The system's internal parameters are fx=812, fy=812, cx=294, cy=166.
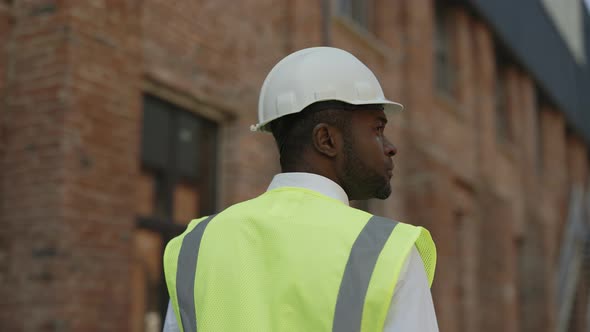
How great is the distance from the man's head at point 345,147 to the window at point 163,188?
5.03 metres

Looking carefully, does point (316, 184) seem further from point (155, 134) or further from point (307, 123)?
point (155, 134)

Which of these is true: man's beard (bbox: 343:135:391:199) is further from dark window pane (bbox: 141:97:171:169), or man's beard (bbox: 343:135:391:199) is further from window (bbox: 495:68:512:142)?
window (bbox: 495:68:512:142)

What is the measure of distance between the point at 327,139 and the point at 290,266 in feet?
1.23

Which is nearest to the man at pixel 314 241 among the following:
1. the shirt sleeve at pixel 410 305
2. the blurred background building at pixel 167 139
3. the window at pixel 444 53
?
the shirt sleeve at pixel 410 305

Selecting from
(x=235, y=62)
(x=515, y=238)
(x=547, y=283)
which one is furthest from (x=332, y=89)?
(x=547, y=283)

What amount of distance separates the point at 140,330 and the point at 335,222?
5.36m

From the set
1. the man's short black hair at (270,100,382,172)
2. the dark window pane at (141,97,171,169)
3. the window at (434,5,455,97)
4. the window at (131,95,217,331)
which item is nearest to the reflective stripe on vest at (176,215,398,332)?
the man's short black hair at (270,100,382,172)

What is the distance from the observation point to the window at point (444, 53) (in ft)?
50.0

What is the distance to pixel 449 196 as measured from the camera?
43.3 ft

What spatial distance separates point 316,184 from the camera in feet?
6.37

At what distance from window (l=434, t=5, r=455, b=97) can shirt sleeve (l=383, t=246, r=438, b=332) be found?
13729 millimetres

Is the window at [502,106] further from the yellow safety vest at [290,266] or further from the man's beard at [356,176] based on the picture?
the yellow safety vest at [290,266]

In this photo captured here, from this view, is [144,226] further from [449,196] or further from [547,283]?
[547,283]

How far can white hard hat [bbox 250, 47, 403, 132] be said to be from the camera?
6.61 feet
